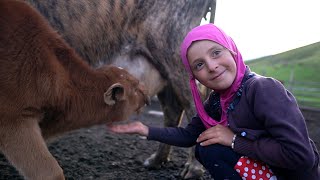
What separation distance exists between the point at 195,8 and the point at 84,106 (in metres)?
2.60

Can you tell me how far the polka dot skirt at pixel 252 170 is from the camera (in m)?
3.07

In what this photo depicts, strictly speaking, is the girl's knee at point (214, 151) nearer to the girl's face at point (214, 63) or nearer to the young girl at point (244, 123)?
the young girl at point (244, 123)

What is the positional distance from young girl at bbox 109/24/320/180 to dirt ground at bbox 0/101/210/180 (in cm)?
162

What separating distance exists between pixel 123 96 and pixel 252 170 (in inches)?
46.7

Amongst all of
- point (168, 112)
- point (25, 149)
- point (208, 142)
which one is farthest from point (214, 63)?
point (168, 112)

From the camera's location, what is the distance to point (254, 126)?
3104 mm

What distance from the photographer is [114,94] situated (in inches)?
138

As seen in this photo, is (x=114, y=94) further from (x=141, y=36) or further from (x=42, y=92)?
(x=141, y=36)

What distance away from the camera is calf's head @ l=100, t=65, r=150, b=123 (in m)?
3.52

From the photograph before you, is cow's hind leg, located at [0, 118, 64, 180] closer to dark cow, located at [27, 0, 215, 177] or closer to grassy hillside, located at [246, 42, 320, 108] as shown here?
dark cow, located at [27, 0, 215, 177]

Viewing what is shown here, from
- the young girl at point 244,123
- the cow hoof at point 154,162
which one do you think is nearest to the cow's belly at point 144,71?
the cow hoof at point 154,162

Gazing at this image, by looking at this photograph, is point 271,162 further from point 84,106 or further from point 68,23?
point 68,23

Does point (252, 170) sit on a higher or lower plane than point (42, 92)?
lower

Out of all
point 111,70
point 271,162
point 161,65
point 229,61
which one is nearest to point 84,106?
point 111,70
